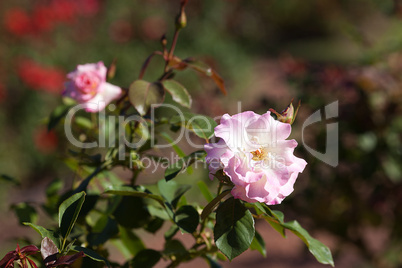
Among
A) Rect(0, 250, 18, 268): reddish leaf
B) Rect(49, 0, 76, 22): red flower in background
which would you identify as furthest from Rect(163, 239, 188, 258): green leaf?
Rect(49, 0, 76, 22): red flower in background

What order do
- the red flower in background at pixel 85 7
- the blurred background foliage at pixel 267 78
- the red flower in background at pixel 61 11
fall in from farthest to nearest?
the red flower in background at pixel 85 7, the red flower in background at pixel 61 11, the blurred background foliage at pixel 267 78

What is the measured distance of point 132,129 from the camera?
3.03 ft

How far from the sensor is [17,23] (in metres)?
4.25

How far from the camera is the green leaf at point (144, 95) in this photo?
83 centimetres

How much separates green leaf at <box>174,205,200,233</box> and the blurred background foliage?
420 mm

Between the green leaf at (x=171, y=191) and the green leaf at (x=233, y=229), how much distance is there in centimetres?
16

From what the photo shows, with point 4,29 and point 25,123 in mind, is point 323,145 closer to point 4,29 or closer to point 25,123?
point 25,123

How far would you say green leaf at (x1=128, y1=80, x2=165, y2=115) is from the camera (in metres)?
0.83

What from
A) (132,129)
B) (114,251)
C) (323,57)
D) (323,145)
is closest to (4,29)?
(114,251)

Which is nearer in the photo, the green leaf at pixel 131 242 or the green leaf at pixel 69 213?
the green leaf at pixel 69 213

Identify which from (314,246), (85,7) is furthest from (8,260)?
(85,7)

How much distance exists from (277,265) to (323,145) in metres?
1.65

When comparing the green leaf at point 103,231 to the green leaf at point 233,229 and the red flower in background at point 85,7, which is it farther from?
the red flower in background at point 85,7

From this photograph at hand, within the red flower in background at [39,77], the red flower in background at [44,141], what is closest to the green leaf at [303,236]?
the red flower in background at [44,141]
